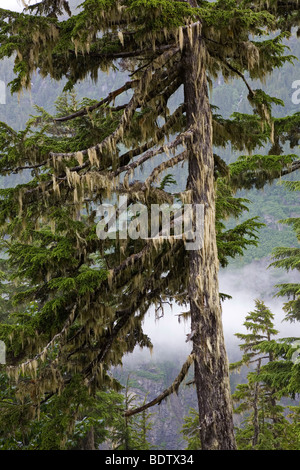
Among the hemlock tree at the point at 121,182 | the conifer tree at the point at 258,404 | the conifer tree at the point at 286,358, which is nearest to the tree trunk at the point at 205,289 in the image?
the hemlock tree at the point at 121,182

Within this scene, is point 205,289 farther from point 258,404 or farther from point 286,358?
point 258,404

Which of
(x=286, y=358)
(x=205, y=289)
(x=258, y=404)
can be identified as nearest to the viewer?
(x=205, y=289)

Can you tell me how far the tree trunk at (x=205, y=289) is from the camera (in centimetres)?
641

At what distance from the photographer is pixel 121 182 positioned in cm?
716

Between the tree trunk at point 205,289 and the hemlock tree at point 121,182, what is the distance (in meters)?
0.01

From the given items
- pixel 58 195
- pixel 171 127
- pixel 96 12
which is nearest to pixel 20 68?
pixel 96 12

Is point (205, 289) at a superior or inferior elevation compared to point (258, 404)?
superior

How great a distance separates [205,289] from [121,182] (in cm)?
196

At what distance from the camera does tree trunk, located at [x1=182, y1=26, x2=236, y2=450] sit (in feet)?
21.0

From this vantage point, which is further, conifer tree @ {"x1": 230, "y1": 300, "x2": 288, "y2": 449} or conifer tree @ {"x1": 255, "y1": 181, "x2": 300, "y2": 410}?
conifer tree @ {"x1": 230, "y1": 300, "x2": 288, "y2": 449}

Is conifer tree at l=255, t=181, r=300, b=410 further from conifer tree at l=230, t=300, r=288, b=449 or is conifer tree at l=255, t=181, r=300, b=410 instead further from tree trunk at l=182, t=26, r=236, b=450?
tree trunk at l=182, t=26, r=236, b=450

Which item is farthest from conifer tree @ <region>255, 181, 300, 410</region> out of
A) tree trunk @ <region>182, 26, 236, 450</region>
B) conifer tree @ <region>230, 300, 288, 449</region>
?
tree trunk @ <region>182, 26, 236, 450</region>

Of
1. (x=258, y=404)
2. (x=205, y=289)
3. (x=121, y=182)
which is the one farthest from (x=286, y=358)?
(x=121, y=182)

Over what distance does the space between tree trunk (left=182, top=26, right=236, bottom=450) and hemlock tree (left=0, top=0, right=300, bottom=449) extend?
0.01 meters
